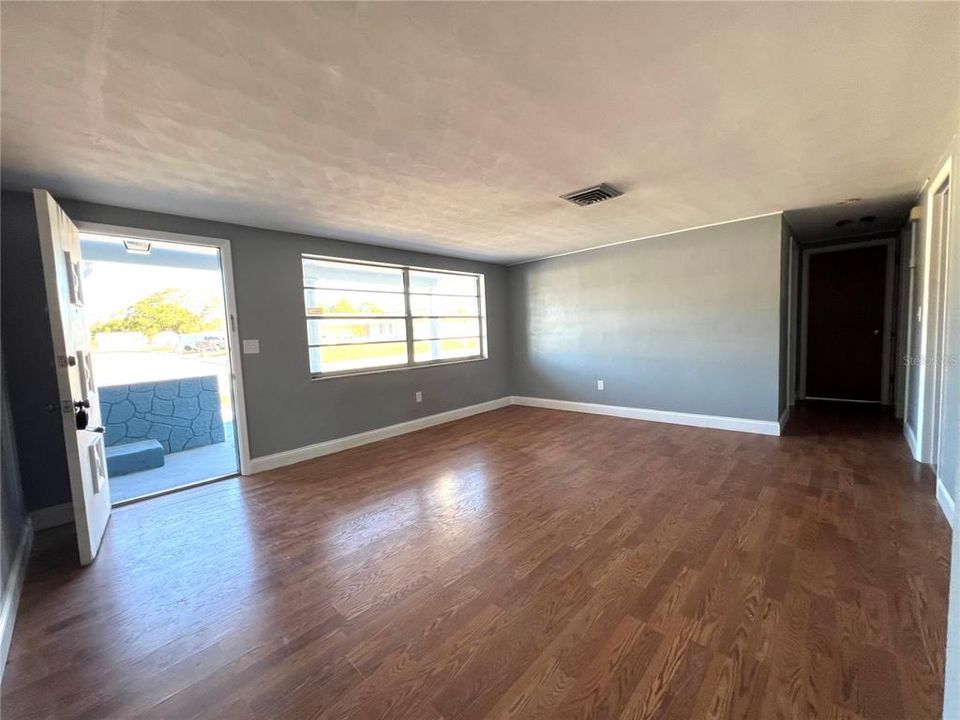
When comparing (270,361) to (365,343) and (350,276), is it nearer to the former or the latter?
(365,343)

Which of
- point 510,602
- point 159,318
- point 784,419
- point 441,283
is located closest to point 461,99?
point 510,602

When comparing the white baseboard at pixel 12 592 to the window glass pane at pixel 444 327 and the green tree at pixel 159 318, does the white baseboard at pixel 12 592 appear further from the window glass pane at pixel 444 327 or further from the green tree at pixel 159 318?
the window glass pane at pixel 444 327

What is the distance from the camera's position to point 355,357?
4457 millimetres

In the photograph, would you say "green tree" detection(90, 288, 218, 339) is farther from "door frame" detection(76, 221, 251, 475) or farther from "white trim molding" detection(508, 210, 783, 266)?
"white trim molding" detection(508, 210, 783, 266)

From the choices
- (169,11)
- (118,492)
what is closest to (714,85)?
(169,11)

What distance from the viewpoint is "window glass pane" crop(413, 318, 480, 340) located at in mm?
5133

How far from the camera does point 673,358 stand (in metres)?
4.65

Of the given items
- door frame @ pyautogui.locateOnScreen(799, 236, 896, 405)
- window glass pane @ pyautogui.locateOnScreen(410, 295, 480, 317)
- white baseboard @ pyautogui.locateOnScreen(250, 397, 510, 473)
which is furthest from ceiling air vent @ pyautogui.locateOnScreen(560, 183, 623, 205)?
door frame @ pyautogui.locateOnScreen(799, 236, 896, 405)

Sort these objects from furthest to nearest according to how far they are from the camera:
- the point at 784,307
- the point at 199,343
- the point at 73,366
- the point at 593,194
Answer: the point at 199,343, the point at 784,307, the point at 593,194, the point at 73,366

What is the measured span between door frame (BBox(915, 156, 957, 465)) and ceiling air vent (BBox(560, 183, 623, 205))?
2.18 metres

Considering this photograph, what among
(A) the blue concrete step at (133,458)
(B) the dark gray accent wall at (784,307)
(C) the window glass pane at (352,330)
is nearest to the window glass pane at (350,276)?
(C) the window glass pane at (352,330)

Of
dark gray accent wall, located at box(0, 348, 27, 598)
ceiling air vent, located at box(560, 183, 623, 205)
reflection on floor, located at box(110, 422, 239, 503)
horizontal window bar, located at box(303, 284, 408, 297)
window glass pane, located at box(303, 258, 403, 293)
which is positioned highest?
ceiling air vent, located at box(560, 183, 623, 205)

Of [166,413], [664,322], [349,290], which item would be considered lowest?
[166,413]

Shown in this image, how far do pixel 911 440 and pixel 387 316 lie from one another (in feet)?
17.6
